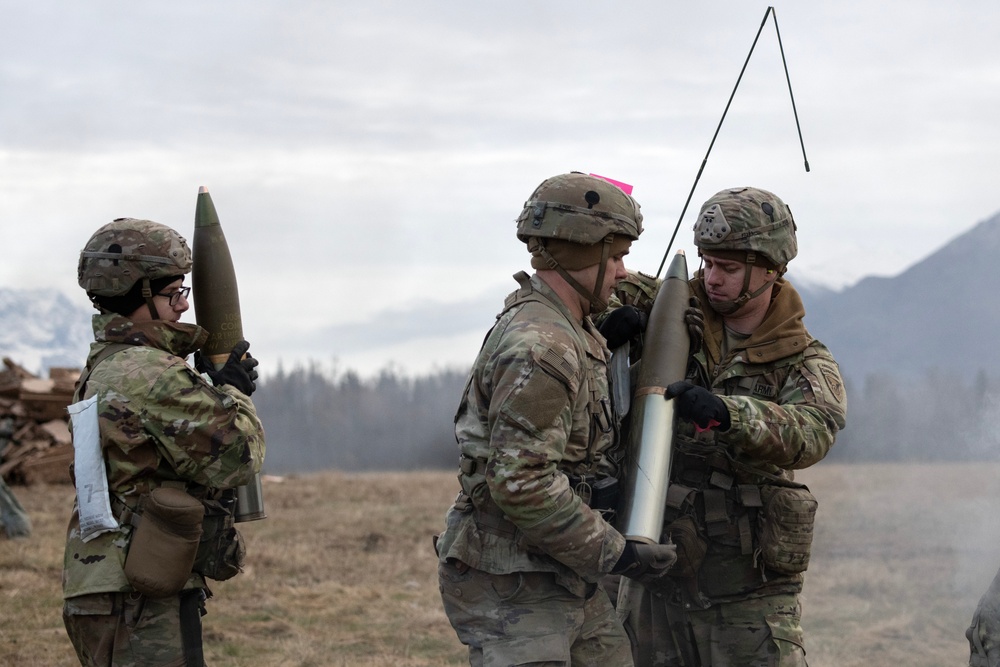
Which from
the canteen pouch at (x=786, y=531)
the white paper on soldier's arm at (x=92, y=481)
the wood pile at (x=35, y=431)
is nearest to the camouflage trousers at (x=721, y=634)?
the canteen pouch at (x=786, y=531)

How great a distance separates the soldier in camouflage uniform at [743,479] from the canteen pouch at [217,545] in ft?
6.40

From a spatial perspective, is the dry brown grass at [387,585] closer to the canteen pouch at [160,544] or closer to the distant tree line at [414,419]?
the canteen pouch at [160,544]

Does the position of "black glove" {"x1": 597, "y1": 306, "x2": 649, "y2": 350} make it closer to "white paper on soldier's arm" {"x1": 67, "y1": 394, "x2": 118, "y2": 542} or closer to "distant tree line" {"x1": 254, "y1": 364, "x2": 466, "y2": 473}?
"white paper on soldier's arm" {"x1": 67, "y1": 394, "x2": 118, "y2": 542}

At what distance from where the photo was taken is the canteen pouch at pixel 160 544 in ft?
15.7

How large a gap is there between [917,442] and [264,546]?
4618 centimetres

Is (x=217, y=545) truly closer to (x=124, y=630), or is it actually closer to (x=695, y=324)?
(x=124, y=630)

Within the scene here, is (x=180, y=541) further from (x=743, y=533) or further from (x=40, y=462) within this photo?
(x=40, y=462)

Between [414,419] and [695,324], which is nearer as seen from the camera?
[695,324]

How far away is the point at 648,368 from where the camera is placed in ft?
16.8

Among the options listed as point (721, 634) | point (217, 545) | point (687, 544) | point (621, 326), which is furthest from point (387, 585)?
point (621, 326)

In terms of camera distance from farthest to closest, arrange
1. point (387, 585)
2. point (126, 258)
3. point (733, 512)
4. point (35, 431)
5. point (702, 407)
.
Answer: point (35, 431) < point (387, 585) < point (733, 512) < point (126, 258) < point (702, 407)

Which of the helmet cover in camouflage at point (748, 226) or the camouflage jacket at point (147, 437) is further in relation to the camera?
the helmet cover in camouflage at point (748, 226)

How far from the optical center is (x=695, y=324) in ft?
17.6

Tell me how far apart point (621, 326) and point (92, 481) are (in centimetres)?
237
